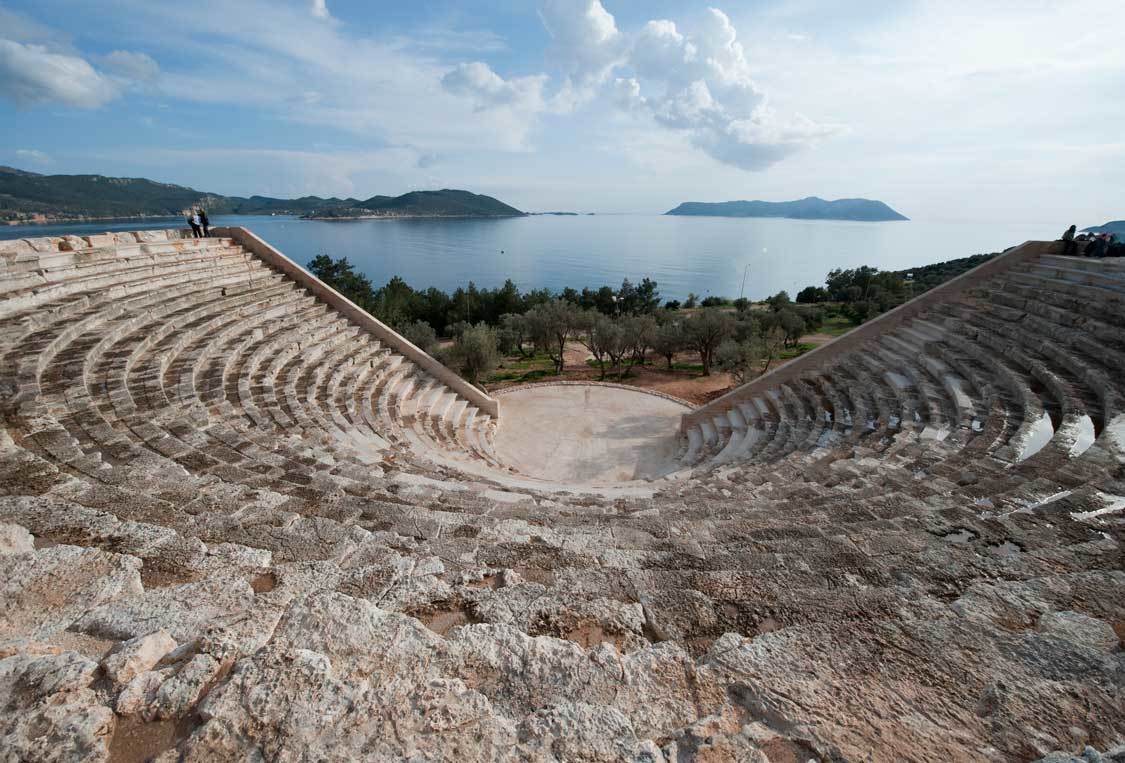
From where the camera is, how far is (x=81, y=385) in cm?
563

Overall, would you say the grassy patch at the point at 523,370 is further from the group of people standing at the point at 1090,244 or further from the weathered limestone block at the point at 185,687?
the weathered limestone block at the point at 185,687

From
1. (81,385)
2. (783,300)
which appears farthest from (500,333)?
(783,300)

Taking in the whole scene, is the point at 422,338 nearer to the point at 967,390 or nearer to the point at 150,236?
the point at 150,236

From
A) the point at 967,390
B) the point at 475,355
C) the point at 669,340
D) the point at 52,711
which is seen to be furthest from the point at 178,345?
the point at 669,340

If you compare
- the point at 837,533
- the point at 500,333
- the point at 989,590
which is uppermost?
the point at 989,590

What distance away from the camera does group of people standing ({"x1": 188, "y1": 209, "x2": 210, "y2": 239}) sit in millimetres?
12086


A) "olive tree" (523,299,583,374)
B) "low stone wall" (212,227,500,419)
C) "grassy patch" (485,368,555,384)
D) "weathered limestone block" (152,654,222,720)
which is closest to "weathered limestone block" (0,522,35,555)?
"weathered limestone block" (152,654,222,720)

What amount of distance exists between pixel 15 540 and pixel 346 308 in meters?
11.0

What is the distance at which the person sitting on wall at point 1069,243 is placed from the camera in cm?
1146

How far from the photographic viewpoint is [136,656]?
6.48 ft

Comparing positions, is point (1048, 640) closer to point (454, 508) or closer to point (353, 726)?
point (353, 726)

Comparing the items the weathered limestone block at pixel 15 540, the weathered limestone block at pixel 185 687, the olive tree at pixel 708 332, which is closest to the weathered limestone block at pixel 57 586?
the weathered limestone block at pixel 15 540

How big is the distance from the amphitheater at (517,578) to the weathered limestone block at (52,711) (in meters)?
0.01

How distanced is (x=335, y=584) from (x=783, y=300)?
162 feet
